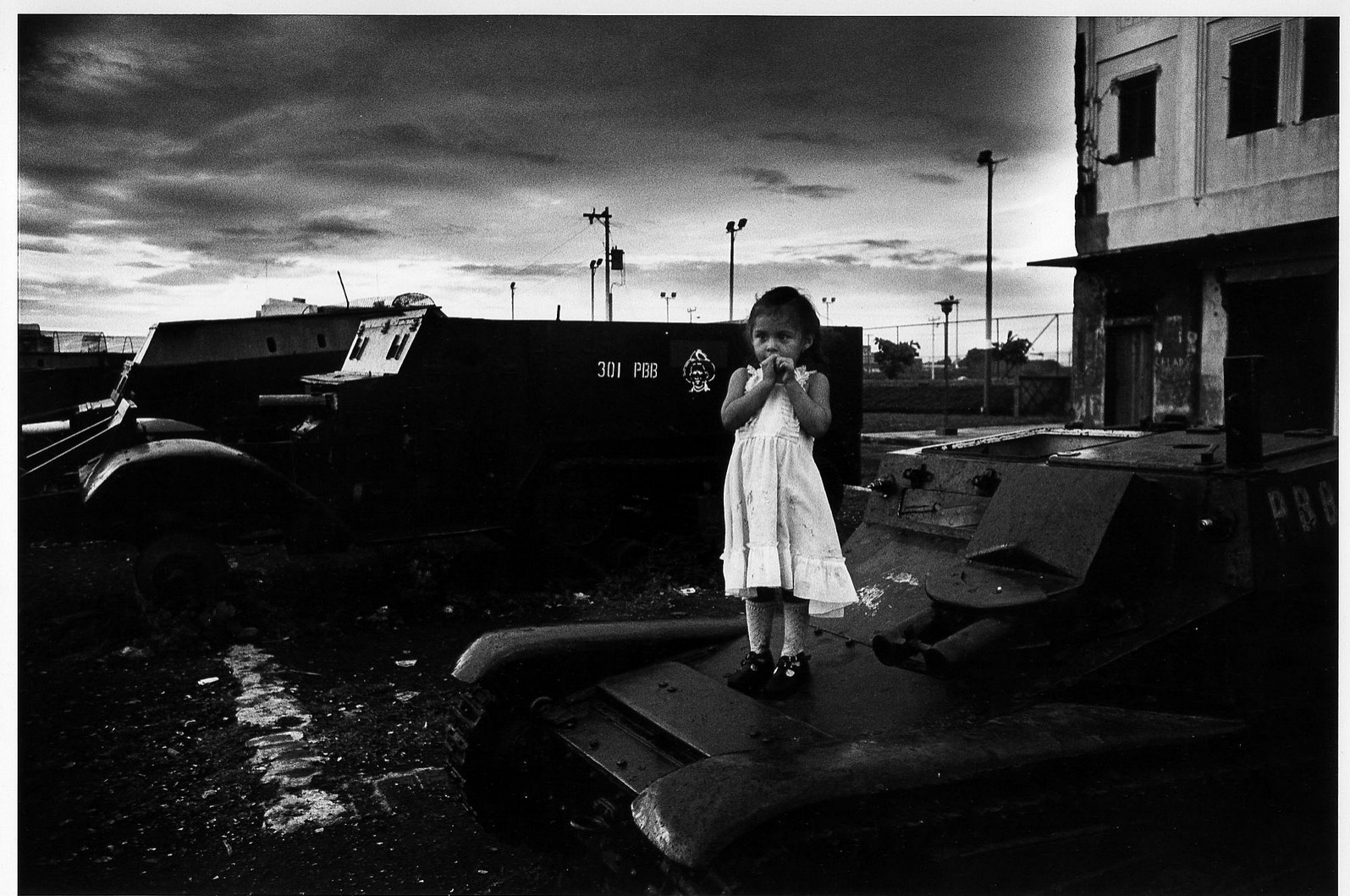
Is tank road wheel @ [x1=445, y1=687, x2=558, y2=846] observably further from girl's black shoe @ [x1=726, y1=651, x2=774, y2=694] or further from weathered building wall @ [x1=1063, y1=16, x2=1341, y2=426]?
weathered building wall @ [x1=1063, y1=16, x2=1341, y2=426]

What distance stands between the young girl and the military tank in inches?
5.9

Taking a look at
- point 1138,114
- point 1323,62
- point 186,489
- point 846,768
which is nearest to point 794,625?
point 846,768

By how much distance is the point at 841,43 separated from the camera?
13.9 ft

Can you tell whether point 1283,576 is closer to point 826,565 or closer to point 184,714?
point 826,565

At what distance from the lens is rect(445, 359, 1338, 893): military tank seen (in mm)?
2211

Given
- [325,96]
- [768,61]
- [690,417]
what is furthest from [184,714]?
[690,417]

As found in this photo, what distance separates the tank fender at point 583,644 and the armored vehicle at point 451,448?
4.46 metres

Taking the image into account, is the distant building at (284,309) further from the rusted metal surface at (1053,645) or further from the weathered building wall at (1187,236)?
the rusted metal surface at (1053,645)

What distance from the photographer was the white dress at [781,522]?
9.36 ft

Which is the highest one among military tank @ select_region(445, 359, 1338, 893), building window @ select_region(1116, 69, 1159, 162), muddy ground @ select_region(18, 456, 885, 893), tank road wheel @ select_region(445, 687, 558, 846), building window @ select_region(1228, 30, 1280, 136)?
building window @ select_region(1116, 69, 1159, 162)

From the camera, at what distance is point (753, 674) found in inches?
115

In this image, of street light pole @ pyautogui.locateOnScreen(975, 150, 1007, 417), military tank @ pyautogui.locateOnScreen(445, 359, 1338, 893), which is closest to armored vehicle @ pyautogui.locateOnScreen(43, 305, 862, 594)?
street light pole @ pyautogui.locateOnScreen(975, 150, 1007, 417)

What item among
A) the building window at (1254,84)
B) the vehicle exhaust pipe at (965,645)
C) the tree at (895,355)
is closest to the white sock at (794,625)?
the vehicle exhaust pipe at (965,645)

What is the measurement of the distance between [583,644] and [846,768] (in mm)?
1204
